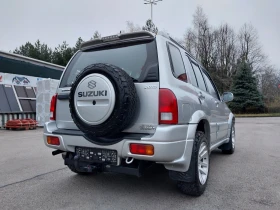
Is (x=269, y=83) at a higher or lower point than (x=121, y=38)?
higher

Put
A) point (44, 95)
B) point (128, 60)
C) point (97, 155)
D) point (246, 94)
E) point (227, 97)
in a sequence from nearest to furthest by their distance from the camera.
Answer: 1. point (97, 155)
2. point (128, 60)
3. point (227, 97)
4. point (44, 95)
5. point (246, 94)

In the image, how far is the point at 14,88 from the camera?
499 inches

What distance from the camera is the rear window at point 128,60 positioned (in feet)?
8.81

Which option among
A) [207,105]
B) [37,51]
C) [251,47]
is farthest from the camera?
[251,47]

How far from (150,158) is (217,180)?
1803mm

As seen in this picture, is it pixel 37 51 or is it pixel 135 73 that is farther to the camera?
pixel 37 51

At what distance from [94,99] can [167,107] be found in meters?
0.77

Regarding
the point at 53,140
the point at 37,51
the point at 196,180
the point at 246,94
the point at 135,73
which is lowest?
the point at 196,180

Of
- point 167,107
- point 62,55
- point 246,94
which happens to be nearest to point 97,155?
point 167,107

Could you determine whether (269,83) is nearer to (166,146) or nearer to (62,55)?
(62,55)

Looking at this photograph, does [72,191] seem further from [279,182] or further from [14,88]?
[14,88]

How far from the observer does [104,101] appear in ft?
8.14

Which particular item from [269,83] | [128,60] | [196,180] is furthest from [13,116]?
[269,83]

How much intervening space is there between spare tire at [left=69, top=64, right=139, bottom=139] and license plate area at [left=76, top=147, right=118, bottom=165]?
0.19 m
